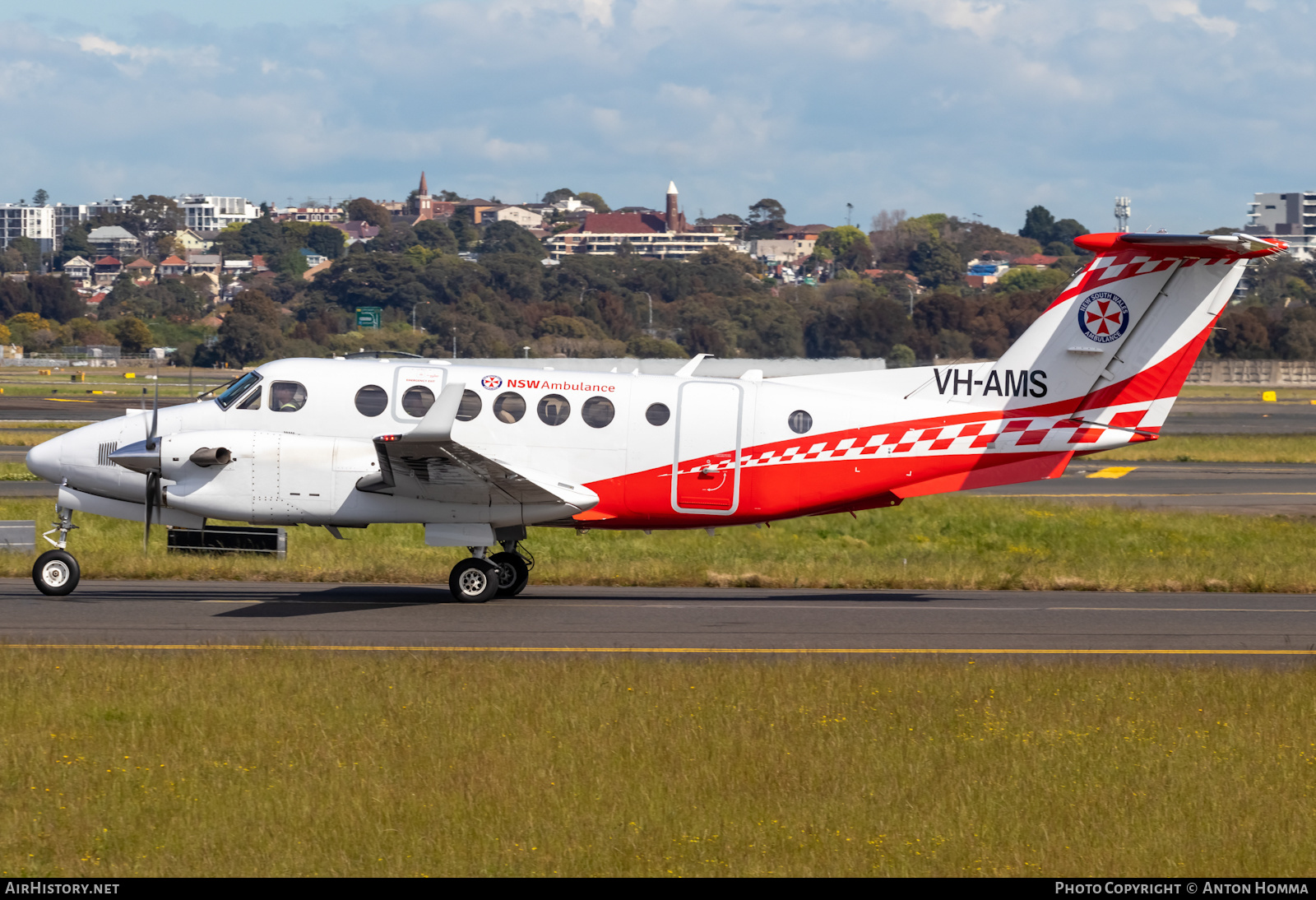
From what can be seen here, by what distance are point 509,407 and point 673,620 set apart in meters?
3.51

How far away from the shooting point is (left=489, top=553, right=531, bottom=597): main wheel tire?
1861cm

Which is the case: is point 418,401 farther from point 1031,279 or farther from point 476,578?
point 1031,279

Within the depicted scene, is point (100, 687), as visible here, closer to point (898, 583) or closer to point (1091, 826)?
point (1091, 826)

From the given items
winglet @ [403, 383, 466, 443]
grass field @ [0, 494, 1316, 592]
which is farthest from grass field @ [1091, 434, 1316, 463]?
winglet @ [403, 383, 466, 443]

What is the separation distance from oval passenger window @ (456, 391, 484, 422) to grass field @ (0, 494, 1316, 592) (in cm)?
376

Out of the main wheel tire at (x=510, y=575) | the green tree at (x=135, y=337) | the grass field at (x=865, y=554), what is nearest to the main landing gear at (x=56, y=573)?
the grass field at (x=865, y=554)

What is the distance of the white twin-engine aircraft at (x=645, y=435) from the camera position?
56.9ft

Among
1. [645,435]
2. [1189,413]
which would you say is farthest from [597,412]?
[1189,413]

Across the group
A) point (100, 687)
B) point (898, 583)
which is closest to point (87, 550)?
point (100, 687)

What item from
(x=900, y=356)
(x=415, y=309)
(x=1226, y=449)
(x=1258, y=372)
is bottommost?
(x=1226, y=449)

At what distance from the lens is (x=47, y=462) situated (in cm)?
1756

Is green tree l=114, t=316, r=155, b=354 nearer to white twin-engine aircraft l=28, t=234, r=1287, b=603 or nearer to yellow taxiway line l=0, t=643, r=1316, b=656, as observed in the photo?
white twin-engine aircraft l=28, t=234, r=1287, b=603

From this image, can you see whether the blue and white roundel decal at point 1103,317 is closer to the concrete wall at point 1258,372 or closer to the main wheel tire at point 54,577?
the main wheel tire at point 54,577

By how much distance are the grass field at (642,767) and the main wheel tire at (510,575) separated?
184 inches
